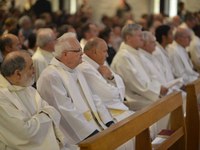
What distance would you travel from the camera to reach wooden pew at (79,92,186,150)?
2.90 meters

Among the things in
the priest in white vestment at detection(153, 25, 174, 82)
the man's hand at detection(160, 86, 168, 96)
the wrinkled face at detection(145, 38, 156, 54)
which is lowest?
the man's hand at detection(160, 86, 168, 96)

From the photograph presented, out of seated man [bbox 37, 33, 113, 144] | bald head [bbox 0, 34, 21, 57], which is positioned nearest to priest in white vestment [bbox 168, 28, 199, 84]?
bald head [bbox 0, 34, 21, 57]

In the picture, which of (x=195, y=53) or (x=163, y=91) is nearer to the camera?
(x=163, y=91)

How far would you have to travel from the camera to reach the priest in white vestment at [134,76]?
6172mm

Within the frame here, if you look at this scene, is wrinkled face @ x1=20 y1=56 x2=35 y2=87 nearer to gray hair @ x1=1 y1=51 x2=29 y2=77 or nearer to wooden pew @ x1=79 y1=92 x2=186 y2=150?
gray hair @ x1=1 y1=51 x2=29 y2=77

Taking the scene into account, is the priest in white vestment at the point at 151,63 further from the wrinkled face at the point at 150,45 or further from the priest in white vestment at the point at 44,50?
the priest in white vestment at the point at 44,50

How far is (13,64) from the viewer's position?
387 centimetres

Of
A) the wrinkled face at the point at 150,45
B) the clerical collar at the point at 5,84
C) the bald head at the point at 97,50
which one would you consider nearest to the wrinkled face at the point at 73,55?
the bald head at the point at 97,50

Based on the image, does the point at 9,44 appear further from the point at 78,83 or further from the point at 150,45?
the point at 150,45

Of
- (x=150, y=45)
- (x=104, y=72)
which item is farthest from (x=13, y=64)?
(x=150, y=45)

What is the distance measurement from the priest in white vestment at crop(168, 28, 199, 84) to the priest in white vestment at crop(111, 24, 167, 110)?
1335 millimetres

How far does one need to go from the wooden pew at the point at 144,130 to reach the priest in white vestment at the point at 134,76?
1.80 meters

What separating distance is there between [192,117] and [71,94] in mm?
1154

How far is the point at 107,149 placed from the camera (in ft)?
9.65
